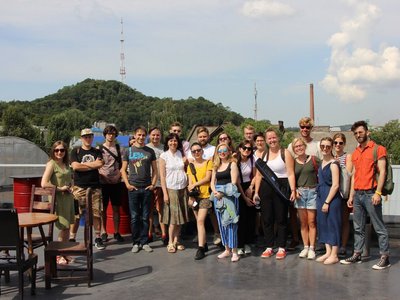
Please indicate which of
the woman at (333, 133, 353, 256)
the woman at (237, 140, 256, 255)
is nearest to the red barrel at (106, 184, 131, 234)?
the woman at (237, 140, 256, 255)

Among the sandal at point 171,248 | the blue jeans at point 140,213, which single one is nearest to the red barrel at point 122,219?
the blue jeans at point 140,213

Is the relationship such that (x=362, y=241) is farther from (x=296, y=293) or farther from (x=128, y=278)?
(x=128, y=278)

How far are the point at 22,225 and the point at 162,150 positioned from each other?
9.07 feet

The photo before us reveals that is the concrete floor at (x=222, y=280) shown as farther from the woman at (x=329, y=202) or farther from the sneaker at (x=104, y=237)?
the sneaker at (x=104, y=237)

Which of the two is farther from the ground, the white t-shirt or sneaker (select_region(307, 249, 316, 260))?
the white t-shirt

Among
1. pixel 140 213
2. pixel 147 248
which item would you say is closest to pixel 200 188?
pixel 140 213

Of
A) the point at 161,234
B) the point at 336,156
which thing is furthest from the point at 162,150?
the point at 336,156

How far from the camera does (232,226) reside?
6086mm

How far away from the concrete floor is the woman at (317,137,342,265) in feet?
0.95

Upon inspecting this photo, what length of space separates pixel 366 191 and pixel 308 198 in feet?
2.37

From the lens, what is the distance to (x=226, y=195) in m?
6.09

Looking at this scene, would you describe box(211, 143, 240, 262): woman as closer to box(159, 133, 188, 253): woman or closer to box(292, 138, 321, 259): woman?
box(159, 133, 188, 253): woman

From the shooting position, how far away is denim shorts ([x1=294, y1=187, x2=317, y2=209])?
235 inches

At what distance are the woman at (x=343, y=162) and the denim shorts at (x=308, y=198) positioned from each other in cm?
43
